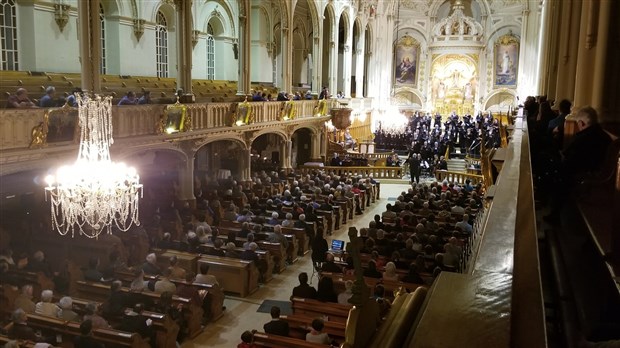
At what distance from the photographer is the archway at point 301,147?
1196 inches

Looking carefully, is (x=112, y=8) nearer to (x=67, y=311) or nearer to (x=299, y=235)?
(x=299, y=235)

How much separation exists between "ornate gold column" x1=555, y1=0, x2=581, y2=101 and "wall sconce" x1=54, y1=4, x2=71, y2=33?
1557 cm

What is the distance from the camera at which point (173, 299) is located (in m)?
10.3

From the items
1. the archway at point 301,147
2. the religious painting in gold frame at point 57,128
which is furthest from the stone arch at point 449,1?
the religious painting in gold frame at point 57,128

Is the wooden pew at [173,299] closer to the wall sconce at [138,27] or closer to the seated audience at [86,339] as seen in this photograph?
the seated audience at [86,339]

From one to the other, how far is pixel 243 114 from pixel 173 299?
36.6ft

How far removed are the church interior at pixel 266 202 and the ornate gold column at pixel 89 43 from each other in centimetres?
4

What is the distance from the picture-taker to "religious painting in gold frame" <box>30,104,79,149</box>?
11559mm

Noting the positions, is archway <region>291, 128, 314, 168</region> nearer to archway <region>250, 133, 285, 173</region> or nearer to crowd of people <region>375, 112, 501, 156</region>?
archway <region>250, 133, 285, 173</region>

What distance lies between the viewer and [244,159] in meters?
21.7

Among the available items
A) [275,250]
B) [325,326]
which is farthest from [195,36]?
[325,326]

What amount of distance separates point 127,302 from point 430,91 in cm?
3808

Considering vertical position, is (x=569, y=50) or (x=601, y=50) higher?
(x=569, y=50)

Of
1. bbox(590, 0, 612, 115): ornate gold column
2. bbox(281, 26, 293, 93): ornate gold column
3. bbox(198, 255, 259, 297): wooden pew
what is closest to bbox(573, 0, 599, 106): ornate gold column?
bbox(590, 0, 612, 115): ornate gold column
